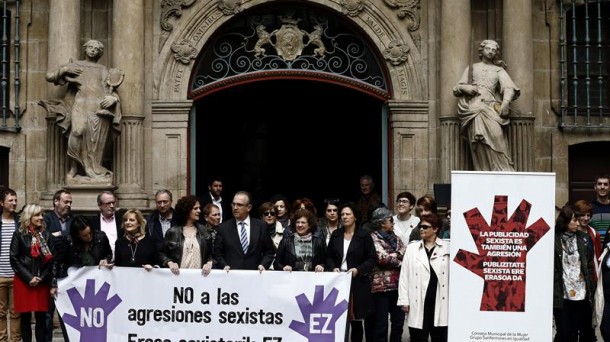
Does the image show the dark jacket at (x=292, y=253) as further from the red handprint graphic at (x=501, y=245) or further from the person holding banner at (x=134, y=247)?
the red handprint graphic at (x=501, y=245)

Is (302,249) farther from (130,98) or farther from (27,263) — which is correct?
(130,98)

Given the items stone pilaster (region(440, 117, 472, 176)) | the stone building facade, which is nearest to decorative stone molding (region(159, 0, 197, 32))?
the stone building facade

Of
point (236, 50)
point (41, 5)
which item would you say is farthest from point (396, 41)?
point (41, 5)

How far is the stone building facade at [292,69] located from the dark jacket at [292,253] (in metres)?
4.67

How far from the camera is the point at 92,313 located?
14336 millimetres

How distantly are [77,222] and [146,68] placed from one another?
554cm

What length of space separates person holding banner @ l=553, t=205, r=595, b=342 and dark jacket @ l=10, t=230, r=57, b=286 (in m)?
5.64

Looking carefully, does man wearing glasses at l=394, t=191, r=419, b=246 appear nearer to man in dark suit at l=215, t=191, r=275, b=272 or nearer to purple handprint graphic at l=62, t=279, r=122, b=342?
man in dark suit at l=215, t=191, r=275, b=272

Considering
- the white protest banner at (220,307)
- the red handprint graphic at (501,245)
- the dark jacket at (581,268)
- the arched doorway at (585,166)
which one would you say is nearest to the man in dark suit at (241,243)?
the white protest banner at (220,307)

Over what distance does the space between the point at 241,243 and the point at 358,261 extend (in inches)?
52.4

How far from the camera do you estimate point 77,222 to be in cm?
1460

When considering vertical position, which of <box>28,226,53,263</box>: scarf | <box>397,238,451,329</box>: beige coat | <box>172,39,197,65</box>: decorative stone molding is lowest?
<box>397,238,451,329</box>: beige coat

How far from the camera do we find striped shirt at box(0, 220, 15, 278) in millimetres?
15016

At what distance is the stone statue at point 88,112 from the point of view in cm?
1855
